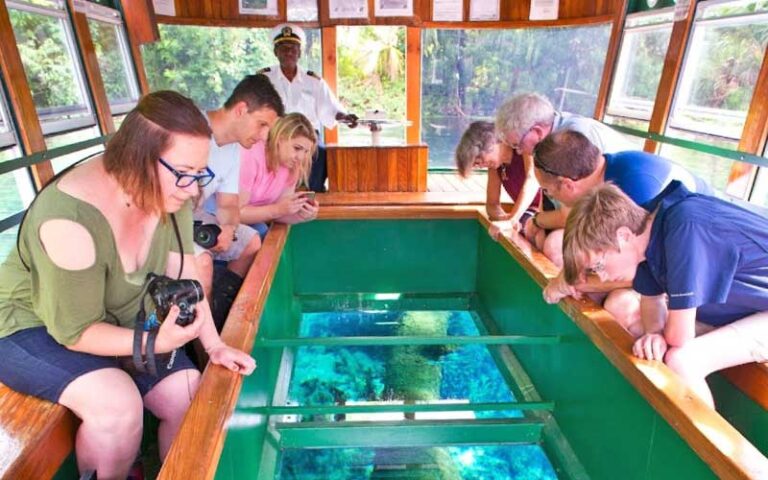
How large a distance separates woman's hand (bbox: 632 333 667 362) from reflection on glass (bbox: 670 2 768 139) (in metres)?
2.29

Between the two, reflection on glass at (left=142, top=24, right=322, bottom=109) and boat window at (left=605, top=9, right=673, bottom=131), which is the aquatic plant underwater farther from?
reflection on glass at (left=142, top=24, right=322, bottom=109)

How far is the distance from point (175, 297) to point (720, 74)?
341 cm

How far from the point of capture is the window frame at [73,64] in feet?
9.46

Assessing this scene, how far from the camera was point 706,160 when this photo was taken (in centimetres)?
319

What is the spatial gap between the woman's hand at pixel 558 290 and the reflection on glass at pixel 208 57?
3497 mm

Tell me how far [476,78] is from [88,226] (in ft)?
14.2

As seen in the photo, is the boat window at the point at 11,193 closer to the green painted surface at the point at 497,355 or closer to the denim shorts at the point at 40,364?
the green painted surface at the point at 497,355

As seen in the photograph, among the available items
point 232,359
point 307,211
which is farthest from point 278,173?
point 232,359

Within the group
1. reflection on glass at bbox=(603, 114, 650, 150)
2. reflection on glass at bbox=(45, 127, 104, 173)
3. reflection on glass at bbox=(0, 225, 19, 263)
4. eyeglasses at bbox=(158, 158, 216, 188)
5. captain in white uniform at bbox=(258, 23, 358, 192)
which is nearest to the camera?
eyeglasses at bbox=(158, 158, 216, 188)

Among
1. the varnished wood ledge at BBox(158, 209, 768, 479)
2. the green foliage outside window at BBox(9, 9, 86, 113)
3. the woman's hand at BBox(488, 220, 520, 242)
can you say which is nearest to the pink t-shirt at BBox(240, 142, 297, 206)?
the varnished wood ledge at BBox(158, 209, 768, 479)

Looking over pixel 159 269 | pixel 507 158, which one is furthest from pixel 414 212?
pixel 159 269

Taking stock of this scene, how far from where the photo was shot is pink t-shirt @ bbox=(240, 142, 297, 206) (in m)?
2.33

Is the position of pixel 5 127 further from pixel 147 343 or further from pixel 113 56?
pixel 147 343

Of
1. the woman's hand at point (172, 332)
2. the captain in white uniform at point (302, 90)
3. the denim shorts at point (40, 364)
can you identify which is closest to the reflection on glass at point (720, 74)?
the captain in white uniform at point (302, 90)
